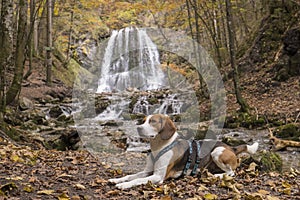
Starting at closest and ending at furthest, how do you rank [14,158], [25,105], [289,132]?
[14,158], [289,132], [25,105]

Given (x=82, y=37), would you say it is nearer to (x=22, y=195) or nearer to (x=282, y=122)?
(x=282, y=122)

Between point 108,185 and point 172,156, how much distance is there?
2.89ft

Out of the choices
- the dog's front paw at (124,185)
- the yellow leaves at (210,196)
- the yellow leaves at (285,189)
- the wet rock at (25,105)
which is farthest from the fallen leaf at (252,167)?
the wet rock at (25,105)

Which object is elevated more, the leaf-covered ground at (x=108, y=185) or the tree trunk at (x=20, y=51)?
the tree trunk at (x=20, y=51)

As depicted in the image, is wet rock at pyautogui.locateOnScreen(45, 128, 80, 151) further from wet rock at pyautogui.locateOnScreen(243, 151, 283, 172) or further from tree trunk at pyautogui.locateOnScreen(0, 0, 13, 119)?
wet rock at pyautogui.locateOnScreen(243, 151, 283, 172)

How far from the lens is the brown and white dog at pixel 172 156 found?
4203 millimetres

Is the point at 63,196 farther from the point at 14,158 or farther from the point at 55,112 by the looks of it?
the point at 55,112

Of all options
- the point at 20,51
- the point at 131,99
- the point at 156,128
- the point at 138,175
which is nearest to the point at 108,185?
the point at 138,175

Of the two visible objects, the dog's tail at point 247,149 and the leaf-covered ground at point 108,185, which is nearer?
the leaf-covered ground at point 108,185

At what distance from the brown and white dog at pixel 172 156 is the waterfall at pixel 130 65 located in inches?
847

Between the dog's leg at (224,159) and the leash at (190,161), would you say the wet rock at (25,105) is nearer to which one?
the leash at (190,161)

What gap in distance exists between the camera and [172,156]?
4.32 meters

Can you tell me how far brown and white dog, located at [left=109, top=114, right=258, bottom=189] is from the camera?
13.8 feet

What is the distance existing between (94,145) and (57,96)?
33.4ft
